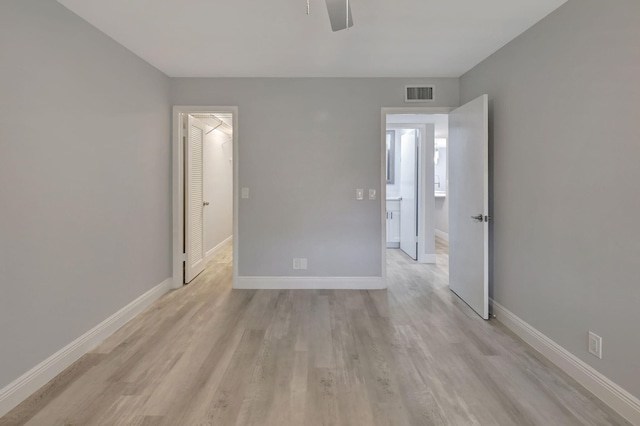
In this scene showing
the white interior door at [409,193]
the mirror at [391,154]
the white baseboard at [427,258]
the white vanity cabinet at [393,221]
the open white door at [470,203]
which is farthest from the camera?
the mirror at [391,154]

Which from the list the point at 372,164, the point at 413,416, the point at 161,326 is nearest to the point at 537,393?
the point at 413,416

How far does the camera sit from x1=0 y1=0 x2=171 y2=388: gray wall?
1701mm

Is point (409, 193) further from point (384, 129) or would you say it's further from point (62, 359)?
point (62, 359)

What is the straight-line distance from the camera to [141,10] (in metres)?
2.16

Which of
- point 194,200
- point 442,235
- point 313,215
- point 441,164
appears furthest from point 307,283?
point 441,164

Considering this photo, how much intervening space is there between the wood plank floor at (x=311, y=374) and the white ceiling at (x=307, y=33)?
2385mm

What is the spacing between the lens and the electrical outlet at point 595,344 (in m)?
1.78

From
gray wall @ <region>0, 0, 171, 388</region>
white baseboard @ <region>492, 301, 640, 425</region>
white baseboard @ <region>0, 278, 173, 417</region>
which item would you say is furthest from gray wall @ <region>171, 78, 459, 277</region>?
white baseboard @ <region>492, 301, 640, 425</region>

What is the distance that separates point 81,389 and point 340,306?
204 cm

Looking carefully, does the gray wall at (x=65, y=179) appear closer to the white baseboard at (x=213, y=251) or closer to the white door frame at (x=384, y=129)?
the white baseboard at (x=213, y=251)

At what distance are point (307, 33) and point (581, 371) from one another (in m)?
2.97

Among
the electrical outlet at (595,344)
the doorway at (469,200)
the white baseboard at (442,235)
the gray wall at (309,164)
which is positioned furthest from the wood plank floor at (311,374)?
the white baseboard at (442,235)

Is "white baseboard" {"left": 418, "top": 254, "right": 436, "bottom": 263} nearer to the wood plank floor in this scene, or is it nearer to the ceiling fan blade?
the wood plank floor

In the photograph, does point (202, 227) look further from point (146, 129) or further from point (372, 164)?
point (372, 164)
